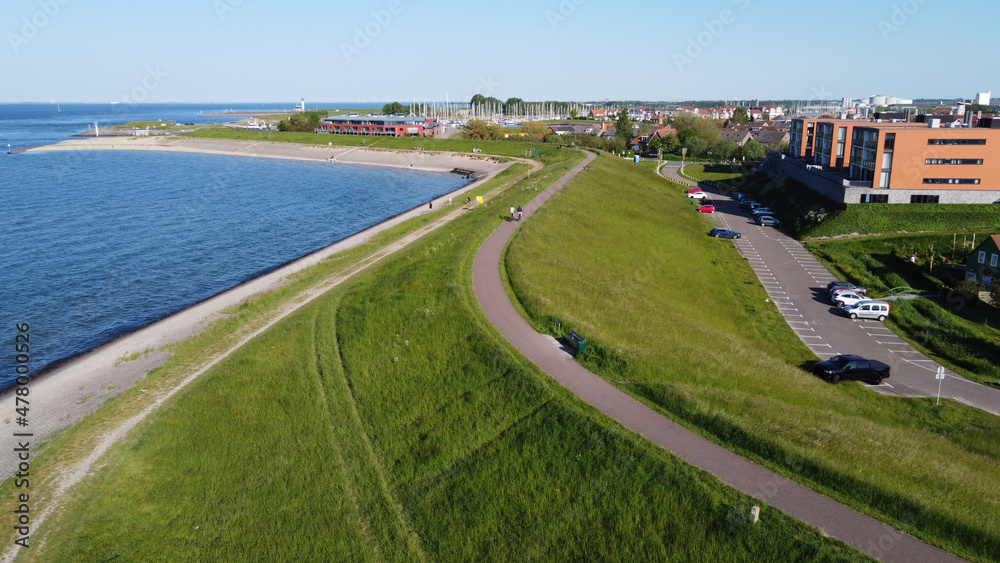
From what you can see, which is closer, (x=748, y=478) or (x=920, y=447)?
(x=748, y=478)

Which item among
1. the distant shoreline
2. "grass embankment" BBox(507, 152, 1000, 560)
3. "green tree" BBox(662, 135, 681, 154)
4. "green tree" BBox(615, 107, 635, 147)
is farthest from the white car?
"green tree" BBox(615, 107, 635, 147)

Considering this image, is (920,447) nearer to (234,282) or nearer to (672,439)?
(672,439)

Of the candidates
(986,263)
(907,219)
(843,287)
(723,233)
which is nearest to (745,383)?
(843,287)

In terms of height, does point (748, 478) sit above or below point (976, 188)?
below

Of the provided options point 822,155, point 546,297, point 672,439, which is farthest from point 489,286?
point 822,155

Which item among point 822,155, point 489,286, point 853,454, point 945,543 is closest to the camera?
point 945,543

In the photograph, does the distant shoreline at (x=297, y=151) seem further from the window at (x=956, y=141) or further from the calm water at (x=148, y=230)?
the window at (x=956, y=141)

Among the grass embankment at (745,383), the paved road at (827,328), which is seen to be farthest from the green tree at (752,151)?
the grass embankment at (745,383)
